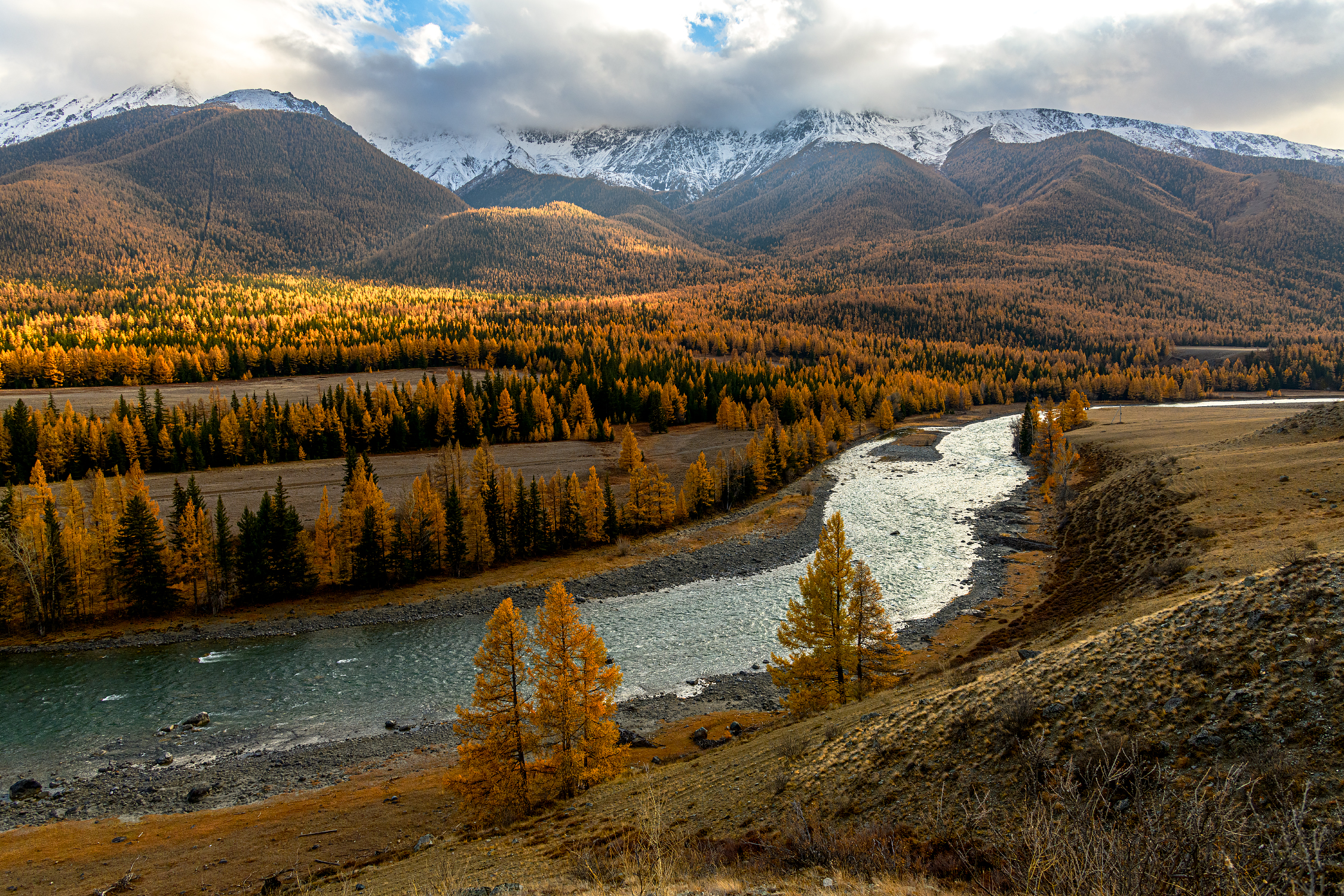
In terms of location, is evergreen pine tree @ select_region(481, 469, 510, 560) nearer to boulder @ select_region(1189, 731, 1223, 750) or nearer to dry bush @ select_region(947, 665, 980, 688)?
dry bush @ select_region(947, 665, 980, 688)

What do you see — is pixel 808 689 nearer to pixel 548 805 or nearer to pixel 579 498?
pixel 548 805

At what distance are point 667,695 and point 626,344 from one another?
6246 inches

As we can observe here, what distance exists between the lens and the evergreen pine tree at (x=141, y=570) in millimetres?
54812

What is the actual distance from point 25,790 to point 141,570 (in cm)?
2896

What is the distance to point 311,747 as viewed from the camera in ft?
115

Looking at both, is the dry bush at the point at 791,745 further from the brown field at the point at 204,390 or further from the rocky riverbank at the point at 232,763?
the brown field at the point at 204,390

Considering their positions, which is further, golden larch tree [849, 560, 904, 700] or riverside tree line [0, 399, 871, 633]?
riverside tree line [0, 399, 871, 633]

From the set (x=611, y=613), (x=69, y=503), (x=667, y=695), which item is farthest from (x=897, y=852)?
(x=69, y=503)

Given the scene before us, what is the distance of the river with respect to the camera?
1473 inches

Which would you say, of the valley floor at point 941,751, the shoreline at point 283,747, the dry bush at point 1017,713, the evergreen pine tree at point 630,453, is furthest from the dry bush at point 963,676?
the evergreen pine tree at point 630,453

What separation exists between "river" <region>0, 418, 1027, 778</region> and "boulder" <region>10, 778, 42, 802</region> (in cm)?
187

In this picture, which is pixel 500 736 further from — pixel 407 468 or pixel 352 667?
pixel 407 468

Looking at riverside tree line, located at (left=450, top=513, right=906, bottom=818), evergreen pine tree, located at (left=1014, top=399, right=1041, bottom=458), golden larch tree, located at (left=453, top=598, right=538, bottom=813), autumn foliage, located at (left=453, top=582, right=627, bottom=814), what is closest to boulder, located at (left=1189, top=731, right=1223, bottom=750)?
riverside tree line, located at (left=450, top=513, right=906, bottom=818)

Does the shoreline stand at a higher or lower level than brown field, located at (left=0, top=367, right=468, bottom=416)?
lower
